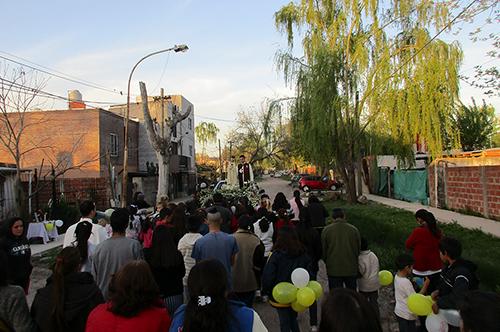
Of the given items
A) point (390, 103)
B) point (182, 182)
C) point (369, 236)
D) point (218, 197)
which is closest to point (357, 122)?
point (390, 103)

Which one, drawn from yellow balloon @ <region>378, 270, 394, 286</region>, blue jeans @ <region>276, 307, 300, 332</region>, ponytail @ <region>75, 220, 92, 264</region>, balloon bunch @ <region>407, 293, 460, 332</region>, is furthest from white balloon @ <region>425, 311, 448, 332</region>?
ponytail @ <region>75, 220, 92, 264</region>

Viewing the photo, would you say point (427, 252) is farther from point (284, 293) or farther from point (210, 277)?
point (210, 277)

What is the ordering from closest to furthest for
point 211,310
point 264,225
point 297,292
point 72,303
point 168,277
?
1. point 211,310
2. point 72,303
3. point 297,292
4. point 168,277
5. point 264,225

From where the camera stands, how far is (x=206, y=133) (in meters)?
85.3

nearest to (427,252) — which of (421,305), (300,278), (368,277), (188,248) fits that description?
(368,277)

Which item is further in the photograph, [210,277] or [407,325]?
[407,325]

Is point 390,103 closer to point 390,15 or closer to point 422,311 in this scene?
point 390,15

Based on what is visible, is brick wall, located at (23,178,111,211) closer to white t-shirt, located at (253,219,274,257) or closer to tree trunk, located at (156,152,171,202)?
tree trunk, located at (156,152,171,202)

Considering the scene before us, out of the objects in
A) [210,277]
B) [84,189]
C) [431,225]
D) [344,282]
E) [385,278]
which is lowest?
[344,282]

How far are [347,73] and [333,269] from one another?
15.5 metres

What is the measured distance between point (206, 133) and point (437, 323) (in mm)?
82909

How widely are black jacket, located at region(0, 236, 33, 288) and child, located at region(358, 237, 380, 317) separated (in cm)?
415

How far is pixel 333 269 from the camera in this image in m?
5.46

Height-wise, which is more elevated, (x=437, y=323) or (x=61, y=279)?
(x=61, y=279)
